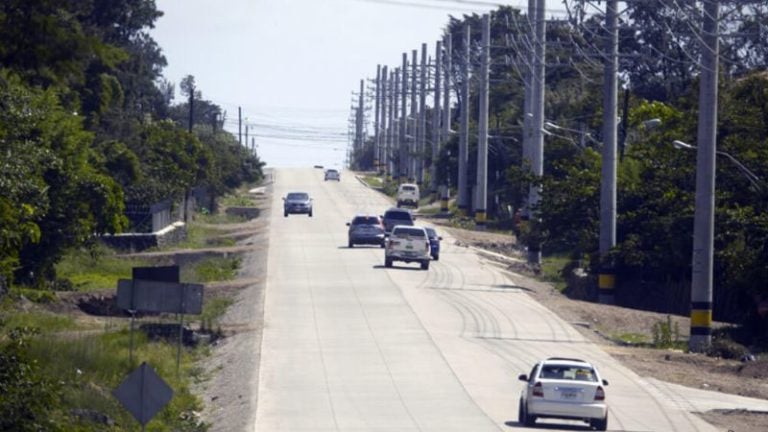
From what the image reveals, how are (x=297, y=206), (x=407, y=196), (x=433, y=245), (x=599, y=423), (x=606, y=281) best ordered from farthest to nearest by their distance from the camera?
1. (x=407, y=196)
2. (x=297, y=206)
3. (x=433, y=245)
4. (x=606, y=281)
5. (x=599, y=423)

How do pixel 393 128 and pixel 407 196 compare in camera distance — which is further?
pixel 393 128

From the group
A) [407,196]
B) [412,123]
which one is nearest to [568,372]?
[407,196]

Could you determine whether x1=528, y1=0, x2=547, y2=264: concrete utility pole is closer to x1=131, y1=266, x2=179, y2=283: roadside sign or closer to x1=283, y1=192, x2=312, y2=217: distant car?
x1=131, y1=266, x2=179, y2=283: roadside sign

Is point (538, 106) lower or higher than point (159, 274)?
higher

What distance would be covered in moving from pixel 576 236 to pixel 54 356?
3163 centimetres

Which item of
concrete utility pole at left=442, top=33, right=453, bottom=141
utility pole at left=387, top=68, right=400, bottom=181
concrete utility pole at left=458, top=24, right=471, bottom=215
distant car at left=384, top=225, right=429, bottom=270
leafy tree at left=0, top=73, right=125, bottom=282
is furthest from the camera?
utility pole at left=387, top=68, right=400, bottom=181

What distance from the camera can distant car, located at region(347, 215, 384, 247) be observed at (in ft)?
237

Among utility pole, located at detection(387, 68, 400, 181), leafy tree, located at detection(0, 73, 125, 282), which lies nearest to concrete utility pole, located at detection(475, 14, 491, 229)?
leafy tree, located at detection(0, 73, 125, 282)

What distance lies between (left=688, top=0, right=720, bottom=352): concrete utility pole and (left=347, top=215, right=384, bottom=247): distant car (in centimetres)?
3014

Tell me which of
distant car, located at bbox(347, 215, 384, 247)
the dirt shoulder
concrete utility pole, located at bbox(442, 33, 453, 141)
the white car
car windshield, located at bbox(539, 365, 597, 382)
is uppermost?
concrete utility pole, located at bbox(442, 33, 453, 141)

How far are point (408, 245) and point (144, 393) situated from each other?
4000 centimetres

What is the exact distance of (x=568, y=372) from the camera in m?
28.3

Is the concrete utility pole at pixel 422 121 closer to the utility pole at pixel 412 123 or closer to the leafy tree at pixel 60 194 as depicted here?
the utility pole at pixel 412 123

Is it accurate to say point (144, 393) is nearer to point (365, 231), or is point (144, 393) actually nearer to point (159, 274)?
point (159, 274)
